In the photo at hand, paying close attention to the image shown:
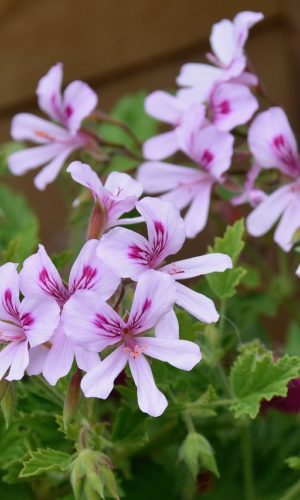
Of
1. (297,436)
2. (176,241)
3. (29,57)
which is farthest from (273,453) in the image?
(29,57)

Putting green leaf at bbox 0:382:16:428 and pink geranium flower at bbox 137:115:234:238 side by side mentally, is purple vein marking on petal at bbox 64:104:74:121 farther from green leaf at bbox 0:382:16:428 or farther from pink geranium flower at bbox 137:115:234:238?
green leaf at bbox 0:382:16:428

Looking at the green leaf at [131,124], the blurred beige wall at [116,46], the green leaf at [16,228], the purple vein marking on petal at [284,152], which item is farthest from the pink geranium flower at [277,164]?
the blurred beige wall at [116,46]

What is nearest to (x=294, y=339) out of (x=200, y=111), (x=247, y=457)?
(x=247, y=457)

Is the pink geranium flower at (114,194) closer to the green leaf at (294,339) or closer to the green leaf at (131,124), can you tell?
the green leaf at (294,339)

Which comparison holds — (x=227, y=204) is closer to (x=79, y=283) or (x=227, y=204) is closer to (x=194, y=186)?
(x=194, y=186)

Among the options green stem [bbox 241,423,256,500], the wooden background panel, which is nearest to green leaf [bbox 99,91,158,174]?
the wooden background panel
